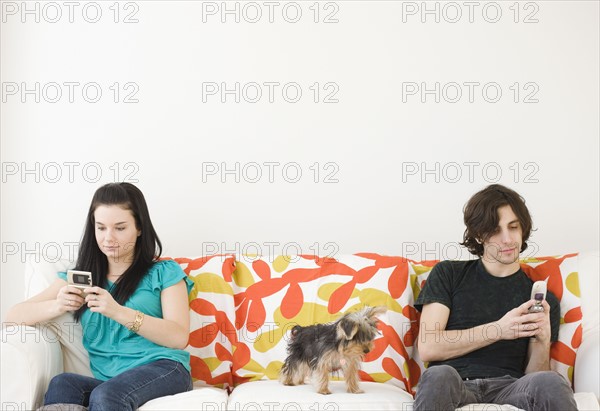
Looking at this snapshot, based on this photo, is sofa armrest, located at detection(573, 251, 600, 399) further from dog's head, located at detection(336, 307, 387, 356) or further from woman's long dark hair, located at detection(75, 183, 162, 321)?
woman's long dark hair, located at detection(75, 183, 162, 321)

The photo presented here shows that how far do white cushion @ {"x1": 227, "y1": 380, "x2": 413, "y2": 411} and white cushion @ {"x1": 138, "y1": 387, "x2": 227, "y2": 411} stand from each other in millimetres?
43

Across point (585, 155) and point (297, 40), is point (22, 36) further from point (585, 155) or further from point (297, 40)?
point (585, 155)

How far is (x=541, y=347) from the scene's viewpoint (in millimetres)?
2699

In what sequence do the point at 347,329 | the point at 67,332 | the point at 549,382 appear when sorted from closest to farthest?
1. the point at 549,382
2. the point at 347,329
3. the point at 67,332

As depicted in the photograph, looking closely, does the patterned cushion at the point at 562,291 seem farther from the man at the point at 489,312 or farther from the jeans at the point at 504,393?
the jeans at the point at 504,393

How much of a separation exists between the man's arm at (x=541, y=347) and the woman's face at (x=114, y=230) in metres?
1.41

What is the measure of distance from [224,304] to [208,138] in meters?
0.78

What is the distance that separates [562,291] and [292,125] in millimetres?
1266

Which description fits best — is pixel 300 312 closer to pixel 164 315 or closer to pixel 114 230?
pixel 164 315

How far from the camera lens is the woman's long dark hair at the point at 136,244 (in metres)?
2.80

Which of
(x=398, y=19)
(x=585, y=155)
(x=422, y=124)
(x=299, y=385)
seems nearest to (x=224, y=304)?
(x=299, y=385)

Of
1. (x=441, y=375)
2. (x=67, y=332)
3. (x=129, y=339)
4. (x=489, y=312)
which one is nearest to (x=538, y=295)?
(x=489, y=312)

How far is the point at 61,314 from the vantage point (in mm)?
2742

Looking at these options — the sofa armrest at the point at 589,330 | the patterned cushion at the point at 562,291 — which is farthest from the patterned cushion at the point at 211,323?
the sofa armrest at the point at 589,330
